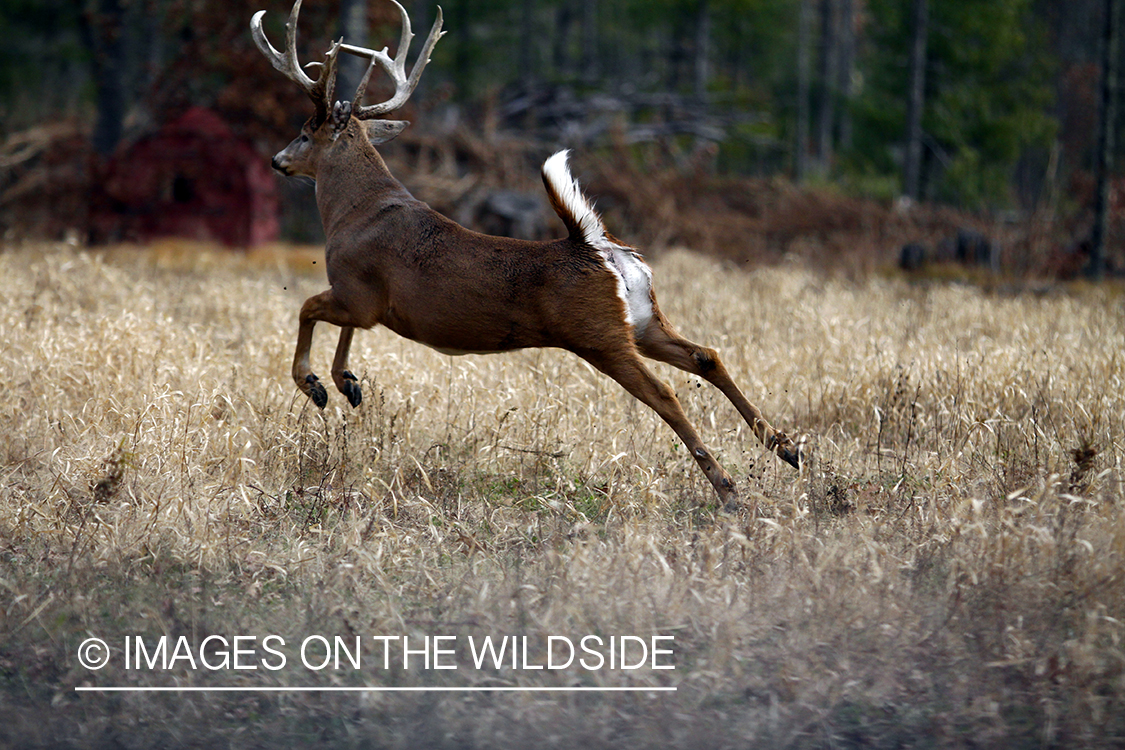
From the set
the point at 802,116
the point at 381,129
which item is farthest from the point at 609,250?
the point at 802,116

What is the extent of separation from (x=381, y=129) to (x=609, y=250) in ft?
6.70

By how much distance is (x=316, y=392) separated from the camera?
229 inches

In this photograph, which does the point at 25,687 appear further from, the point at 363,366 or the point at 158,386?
the point at 363,366

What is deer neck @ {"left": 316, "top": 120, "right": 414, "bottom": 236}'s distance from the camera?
579cm

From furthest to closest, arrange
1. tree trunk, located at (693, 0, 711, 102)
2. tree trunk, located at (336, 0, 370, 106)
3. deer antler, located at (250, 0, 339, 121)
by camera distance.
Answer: tree trunk, located at (693, 0, 711, 102), tree trunk, located at (336, 0, 370, 106), deer antler, located at (250, 0, 339, 121)

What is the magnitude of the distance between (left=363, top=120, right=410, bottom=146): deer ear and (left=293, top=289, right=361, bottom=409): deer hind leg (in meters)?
1.15

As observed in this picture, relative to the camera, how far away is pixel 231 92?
50.5 feet

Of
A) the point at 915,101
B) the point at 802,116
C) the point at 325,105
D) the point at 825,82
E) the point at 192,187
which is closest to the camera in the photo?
the point at 325,105

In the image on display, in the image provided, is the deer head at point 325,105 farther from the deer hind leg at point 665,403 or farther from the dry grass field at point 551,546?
the deer hind leg at point 665,403

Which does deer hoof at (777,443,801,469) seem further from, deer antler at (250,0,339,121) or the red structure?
the red structure

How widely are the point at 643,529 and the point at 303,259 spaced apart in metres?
11.0

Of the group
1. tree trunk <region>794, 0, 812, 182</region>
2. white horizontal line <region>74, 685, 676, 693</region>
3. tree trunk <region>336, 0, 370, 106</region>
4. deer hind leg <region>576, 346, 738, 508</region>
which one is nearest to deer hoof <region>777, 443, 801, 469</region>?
deer hind leg <region>576, 346, 738, 508</region>

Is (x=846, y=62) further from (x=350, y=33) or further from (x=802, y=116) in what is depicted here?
(x=350, y=33)

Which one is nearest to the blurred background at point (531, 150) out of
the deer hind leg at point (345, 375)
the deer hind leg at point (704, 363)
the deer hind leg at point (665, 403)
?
the deer hind leg at point (704, 363)
